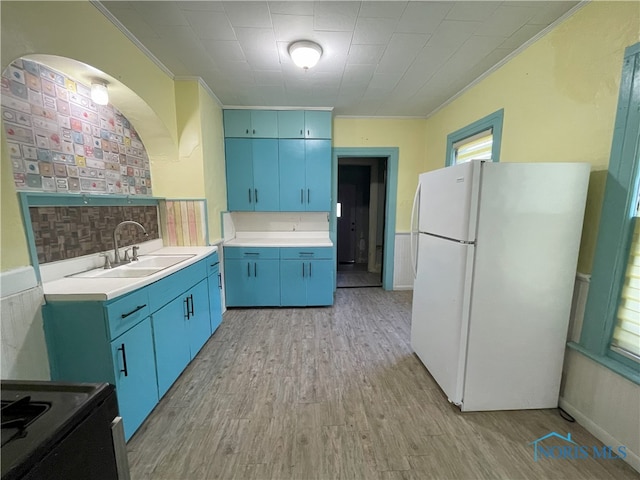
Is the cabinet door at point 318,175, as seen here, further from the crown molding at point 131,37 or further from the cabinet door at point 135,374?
the cabinet door at point 135,374

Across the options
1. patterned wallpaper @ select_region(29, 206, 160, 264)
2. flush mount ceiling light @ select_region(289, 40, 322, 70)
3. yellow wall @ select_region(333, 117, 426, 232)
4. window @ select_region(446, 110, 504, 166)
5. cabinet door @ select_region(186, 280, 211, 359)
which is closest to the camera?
patterned wallpaper @ select_region(29, 206, 160, 264)

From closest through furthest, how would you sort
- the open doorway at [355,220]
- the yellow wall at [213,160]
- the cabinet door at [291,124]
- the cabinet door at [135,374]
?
the cabinet door at [135,374] → the yellow wall at [213,160] → the cabinet door at [291,124] → the open doorway at [355,220]

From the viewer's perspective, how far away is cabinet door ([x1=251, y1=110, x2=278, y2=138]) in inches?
132

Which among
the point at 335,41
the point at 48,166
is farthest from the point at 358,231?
the point at 48,166

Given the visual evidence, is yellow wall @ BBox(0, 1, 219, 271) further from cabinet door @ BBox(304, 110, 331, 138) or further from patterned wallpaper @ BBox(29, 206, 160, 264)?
cabinet door @ BBox(304, 110, 331, 138)

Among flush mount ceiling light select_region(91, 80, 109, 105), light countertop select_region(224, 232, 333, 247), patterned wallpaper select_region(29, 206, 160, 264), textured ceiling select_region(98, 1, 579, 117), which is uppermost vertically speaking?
textured ceiling select_region(98, 1, 579, 117)

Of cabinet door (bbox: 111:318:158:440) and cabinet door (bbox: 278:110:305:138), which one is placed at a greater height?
cabinet door (bbox: 278:110:305:138)

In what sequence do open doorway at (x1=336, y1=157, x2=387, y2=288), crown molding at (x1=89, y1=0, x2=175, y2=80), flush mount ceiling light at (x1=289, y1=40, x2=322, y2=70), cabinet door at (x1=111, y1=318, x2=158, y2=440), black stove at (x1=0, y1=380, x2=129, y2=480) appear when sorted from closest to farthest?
black stove at (x1=0, y1=380, x2=129, y2=480) → cabinet door at (x1=111, y1=318, x2=158, y2=440) → crown molding at (x1=89, y1=0, x2=175, y2=80) → flush mount ceiling light at (x1=289, y1=40, x2=322, y2=70) → open doorway at (x1=336, y1=157, x2=387, y2=288)

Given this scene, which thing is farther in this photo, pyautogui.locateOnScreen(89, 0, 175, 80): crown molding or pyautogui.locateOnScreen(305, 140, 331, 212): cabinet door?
pyautogui.locateOnScreen(305, 140, 331, 212): cabinet door

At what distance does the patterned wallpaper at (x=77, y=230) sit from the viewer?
1.50m

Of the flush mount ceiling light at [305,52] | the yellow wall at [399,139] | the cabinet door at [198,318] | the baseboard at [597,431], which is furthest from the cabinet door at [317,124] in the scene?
the baseboard at [597,431]

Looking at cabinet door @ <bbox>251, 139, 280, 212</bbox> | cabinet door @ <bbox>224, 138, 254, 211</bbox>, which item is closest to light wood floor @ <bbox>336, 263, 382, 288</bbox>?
cabinet door @ <bbox>251, 139, 280, 212</bbox>

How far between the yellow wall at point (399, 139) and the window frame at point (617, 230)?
251 centimetres

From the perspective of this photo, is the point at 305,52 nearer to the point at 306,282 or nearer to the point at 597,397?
the point at 306,282
